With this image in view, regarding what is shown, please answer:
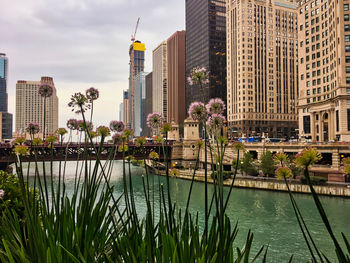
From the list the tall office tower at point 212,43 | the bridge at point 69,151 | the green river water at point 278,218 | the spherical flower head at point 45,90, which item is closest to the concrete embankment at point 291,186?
the green river water at point 278,218

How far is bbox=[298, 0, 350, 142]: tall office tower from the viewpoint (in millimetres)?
64562

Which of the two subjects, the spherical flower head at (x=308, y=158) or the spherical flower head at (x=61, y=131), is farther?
the spherical flower head at (x=61, y=131)

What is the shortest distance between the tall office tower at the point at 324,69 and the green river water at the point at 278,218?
120 ft

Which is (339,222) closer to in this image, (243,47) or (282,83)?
(243,47)

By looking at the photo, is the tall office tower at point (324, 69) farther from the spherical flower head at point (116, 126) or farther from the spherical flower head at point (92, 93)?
Answer: the spherical flower head at point (92, 93)

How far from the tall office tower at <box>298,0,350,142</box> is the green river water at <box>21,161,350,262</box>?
120 ft

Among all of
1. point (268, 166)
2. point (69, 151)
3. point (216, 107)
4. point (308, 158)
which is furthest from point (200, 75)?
point (69, 151)

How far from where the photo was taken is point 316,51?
7631 centimetres

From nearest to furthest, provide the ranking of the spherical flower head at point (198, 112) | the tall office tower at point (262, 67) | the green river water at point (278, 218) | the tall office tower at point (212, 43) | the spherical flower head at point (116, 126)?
the spherical flower head at point (198, 112)
the spherical flower head at point (116, 126)
the green river water at point (278, 218)
the tall office tower at point (262, 67)
the tall office tower at point (212, 43)

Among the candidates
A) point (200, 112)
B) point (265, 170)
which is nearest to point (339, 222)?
point (265, 170)

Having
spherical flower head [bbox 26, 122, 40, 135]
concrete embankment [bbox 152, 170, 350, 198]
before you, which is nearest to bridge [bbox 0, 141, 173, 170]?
spherical flower head [bbox 26, 122, 40, 135]

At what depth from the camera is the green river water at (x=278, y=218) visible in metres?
22.1

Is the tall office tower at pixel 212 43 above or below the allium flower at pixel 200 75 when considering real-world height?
above

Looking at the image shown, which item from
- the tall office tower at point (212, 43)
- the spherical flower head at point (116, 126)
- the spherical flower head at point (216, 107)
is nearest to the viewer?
the spherical flower head at point (216, 107)
